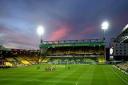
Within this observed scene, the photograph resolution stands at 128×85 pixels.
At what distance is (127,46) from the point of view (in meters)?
132

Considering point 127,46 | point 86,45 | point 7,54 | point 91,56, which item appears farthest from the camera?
point 127,46

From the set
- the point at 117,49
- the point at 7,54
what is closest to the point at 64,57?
the point at 7,54

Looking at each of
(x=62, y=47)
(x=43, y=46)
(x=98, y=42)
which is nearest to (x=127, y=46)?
(x=98, y=42)

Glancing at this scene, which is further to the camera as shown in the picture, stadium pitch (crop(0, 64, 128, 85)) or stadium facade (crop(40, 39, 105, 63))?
stadium facade (crop(40, 39, 105, 63))

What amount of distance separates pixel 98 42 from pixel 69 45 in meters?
15.3

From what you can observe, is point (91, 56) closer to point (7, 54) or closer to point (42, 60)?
point (42, 60)

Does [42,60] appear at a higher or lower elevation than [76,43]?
lower

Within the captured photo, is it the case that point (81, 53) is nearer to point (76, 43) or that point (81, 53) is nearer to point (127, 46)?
point (76, 43)

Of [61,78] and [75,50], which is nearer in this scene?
[61,78]

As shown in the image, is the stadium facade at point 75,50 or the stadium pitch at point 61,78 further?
the stadium facade at point 75,50

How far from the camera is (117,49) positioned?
133750 millimetres

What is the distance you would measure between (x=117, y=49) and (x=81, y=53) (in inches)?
1763

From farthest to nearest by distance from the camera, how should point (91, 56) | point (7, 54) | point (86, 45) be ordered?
point (86, 45) → point (91, 56) → point (7, 54)

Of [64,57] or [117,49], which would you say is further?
[117,49]
